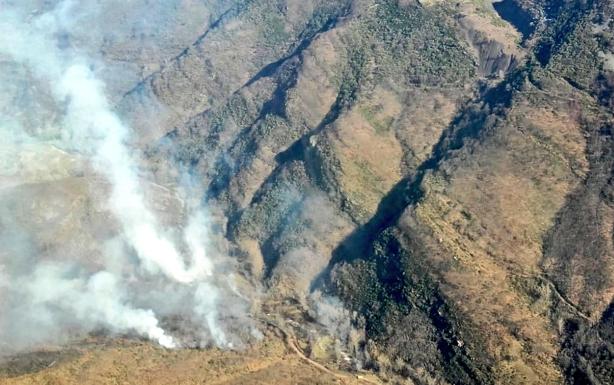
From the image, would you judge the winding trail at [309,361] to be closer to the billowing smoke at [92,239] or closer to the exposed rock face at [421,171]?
the exposed rock face at [421,171]

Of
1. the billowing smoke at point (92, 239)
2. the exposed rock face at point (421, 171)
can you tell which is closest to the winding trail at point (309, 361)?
the exposed rock face at point (421, 171)

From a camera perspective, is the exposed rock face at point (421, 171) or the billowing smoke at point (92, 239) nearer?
the billowing smoke at point (92, 239)

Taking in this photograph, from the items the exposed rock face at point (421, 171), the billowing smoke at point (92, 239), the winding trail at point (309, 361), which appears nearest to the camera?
the winding trail at point (309, 361)

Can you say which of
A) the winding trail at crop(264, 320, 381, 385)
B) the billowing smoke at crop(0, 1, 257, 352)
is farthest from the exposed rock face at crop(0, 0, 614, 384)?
the winding trail at crop(264, 320, 381, 385)

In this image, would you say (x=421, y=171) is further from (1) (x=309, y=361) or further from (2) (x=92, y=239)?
(2) (x=92, y=239)

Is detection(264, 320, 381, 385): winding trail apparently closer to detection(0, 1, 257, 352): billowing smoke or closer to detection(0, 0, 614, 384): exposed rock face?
detection(0, 0, 614, 384): exposed rock face

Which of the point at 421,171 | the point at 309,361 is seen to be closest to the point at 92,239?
the point at 309,361

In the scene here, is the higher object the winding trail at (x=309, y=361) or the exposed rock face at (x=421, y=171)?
the exposed rock face at (x=421, y=171)
